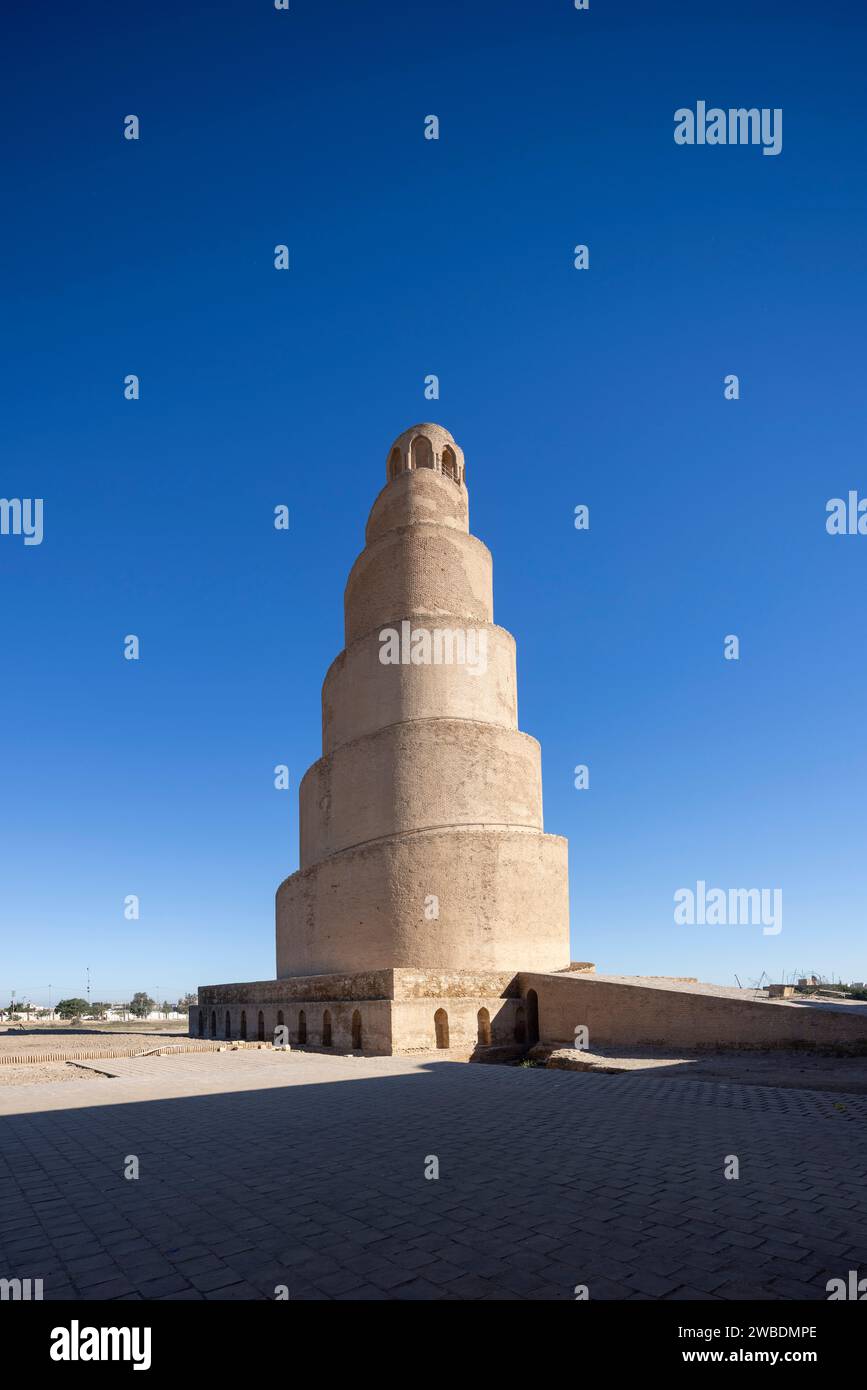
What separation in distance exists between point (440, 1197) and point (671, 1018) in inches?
478

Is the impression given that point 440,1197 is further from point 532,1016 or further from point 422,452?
point 422,452

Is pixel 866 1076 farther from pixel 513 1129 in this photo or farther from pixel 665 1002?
pixel 513 1129

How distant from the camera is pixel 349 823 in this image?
23.5m

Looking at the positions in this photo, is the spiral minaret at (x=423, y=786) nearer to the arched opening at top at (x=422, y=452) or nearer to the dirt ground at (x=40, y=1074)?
the arched opening at top at (x=422, y=452)

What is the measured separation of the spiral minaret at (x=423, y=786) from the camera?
20625 millimetres

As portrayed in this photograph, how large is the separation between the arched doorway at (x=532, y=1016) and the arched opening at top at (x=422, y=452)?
17.7 metres

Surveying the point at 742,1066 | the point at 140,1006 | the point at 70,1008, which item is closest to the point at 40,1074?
the point at 742,1066

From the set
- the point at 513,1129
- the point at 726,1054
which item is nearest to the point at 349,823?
the point at 726,1054

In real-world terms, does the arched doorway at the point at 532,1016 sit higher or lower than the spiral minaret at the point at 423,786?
lower

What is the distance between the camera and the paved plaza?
3461 millimetres

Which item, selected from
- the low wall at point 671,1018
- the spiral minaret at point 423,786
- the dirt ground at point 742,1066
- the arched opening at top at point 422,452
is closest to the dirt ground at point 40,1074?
the dirt ground at point 742,1066

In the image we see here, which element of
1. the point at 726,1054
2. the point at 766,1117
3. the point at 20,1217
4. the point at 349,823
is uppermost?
the point at 349,823

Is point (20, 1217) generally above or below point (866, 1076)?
above
